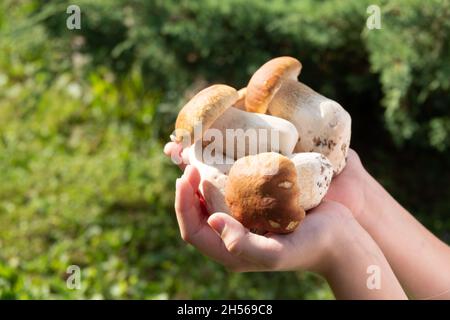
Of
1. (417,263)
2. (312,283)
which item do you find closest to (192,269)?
(312,283)

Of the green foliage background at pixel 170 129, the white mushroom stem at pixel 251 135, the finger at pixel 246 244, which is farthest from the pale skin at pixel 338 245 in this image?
the green foliage background at pixel 170 129

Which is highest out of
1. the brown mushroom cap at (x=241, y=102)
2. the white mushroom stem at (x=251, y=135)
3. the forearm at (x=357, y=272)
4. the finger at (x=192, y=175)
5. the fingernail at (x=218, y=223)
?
the brown mushroom cap at (x=241, y=102)

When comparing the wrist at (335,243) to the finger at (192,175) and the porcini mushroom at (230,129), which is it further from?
the finger at (192,175)

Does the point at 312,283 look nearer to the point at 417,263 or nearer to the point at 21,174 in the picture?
the point at 417,263

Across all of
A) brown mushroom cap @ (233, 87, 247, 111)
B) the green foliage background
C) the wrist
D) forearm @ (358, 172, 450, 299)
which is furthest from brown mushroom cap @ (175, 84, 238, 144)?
the green foliage background

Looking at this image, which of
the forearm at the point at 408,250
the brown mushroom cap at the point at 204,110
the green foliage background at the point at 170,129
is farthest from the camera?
the green foliage background at the point at 170,129
